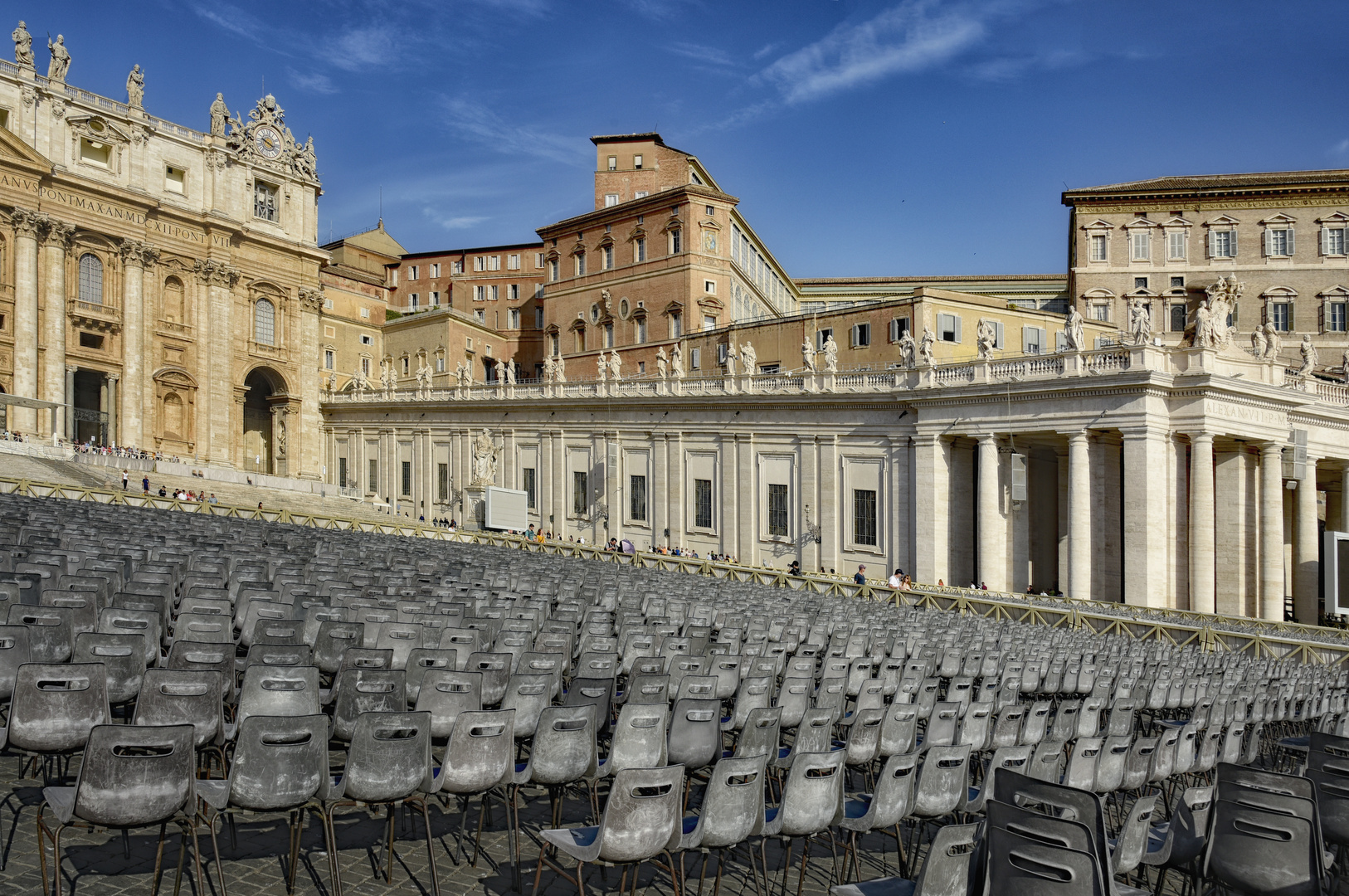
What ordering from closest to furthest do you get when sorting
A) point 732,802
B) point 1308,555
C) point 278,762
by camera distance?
point 278,762
point 732,802
point 1308,555

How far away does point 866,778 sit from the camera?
9.38 m

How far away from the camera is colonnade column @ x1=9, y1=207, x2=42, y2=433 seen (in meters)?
53.1

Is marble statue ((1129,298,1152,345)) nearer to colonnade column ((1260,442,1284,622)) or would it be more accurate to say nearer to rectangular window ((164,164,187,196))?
colonnade column ((1260,442,1284,622))

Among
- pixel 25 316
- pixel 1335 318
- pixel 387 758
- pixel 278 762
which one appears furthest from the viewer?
pixel 1335 318

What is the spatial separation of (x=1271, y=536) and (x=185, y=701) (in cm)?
3768

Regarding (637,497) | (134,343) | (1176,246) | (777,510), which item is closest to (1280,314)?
(1176,246)

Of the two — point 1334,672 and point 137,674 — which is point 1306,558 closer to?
point 1334,672

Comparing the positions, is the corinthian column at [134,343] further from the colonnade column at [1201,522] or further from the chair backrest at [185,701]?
the chair backrest at [185,701]

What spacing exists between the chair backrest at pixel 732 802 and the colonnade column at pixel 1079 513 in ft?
93.2

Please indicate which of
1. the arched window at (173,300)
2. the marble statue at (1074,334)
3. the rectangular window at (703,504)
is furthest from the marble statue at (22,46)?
the marble statue at (1074,334)

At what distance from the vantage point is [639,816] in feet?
19.9

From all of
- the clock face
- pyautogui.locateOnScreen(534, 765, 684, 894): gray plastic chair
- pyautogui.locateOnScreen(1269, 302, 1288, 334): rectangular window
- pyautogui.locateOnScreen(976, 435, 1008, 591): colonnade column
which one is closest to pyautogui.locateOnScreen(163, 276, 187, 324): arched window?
the clock face

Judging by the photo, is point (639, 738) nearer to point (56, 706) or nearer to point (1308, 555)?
point (56, 706)

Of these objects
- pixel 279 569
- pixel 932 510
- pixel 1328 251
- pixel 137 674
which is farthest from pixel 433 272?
pixel 137 674
